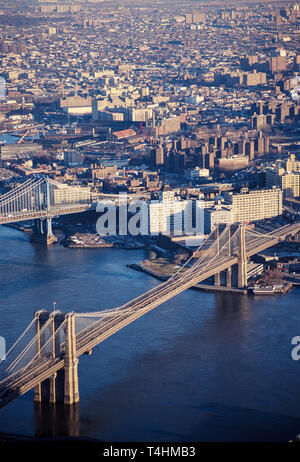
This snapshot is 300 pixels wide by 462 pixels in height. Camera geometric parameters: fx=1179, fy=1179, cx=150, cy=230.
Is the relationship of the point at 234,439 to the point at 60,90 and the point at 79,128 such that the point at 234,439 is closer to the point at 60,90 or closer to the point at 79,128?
the point at 79,128

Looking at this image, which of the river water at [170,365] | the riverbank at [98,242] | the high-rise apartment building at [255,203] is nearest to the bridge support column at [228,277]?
the river water at [170,365]

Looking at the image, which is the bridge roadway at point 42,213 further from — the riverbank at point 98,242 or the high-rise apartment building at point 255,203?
the high-rise apartment building at point 255,203

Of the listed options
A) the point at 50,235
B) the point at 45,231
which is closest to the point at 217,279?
the point at 50,235

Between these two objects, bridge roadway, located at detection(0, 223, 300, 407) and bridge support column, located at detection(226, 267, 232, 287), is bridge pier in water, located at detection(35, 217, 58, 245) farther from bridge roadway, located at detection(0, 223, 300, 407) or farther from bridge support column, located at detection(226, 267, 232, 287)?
bridge support column, located at detection(226, 267, 232, 287)

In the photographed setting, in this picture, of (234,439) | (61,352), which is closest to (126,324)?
(61,352)

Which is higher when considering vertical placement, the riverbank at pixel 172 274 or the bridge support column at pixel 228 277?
the bridge support column at pixel 228 277

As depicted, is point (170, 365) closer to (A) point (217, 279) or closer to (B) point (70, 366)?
(B) point (70, 366)
